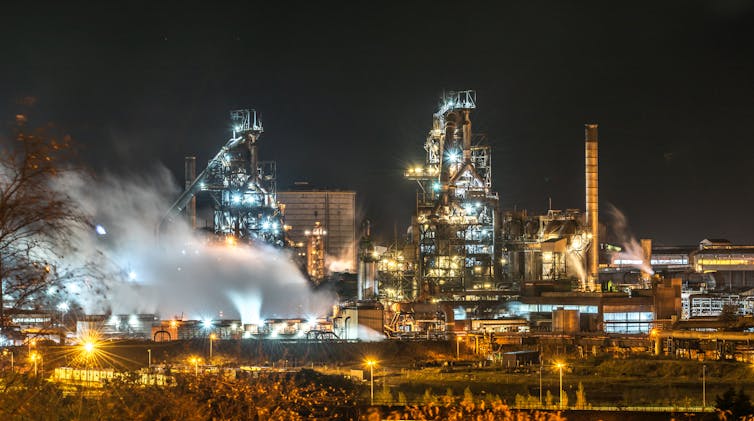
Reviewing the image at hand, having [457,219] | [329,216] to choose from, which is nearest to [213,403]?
[457,219]

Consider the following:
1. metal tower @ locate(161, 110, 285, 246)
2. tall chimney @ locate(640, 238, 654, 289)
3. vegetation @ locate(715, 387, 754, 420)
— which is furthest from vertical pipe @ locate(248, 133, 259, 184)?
vegetation @ locate(715, 387, 754, 420)

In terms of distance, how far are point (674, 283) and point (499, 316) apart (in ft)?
41.8

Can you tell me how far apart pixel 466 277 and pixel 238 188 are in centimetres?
2059

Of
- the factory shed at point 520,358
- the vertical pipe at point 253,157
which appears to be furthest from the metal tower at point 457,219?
the factory shed at point 520,358

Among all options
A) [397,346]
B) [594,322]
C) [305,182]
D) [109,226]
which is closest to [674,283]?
[594,322]

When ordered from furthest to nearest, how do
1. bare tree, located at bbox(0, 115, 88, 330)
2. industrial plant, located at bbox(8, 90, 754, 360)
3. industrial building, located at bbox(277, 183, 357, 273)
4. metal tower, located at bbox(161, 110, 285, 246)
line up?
industrial building, located at bbox(277, 183, 357, 273), metal tower, located at bbox(161, 110, 285, 246), industrial plant, located at bbox(8, 90, 754, 360), bare tree, located at bbox(0, 115, 88, 330)

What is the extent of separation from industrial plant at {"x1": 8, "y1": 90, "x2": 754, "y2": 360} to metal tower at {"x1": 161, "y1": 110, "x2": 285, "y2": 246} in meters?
0.10

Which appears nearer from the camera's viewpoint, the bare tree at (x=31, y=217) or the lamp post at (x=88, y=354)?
the bare tree at (x=31, y=217)

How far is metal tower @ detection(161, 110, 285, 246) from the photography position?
75688mm

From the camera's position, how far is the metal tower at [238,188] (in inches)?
2980

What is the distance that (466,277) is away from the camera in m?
67.2

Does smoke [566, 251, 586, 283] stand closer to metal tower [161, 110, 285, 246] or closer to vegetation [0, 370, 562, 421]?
metal tower [161, 110, 285, 246]

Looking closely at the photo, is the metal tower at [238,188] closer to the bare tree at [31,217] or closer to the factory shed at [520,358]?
the factory shed at [520,358]

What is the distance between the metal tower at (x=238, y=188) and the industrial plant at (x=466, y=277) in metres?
0.10
